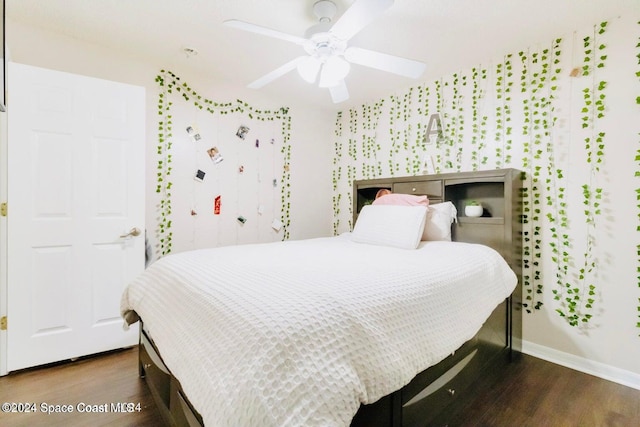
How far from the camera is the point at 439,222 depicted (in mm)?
2363

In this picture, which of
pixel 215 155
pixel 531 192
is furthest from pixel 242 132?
pixel 531 192

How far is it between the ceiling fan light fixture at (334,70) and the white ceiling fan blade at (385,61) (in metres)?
0.06

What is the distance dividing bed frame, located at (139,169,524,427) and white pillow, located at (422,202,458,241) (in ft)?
0.47

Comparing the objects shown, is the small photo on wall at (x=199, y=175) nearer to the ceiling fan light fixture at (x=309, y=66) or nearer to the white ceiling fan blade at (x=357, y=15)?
the ceiling fan light fixture at (x=309, y=66)

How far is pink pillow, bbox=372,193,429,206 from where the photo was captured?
2.50 m

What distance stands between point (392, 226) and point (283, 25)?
5.15 feet

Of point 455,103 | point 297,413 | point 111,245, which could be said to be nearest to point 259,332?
point 297,413

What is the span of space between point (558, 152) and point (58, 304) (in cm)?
357

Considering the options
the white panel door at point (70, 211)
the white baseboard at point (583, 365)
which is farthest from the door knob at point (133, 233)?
the white baseboard at point (583, 365)

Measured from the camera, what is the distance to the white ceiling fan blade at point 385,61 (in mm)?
1711

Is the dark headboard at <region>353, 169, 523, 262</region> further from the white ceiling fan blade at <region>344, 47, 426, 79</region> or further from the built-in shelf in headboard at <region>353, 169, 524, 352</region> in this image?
the white ceiling fan blade at <region>344, 47, 426, 79</region>

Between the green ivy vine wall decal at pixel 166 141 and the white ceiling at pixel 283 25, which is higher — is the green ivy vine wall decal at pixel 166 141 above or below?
below

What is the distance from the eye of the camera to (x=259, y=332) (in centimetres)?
Result: 80

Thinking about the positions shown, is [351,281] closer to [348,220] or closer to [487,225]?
[487,225]
